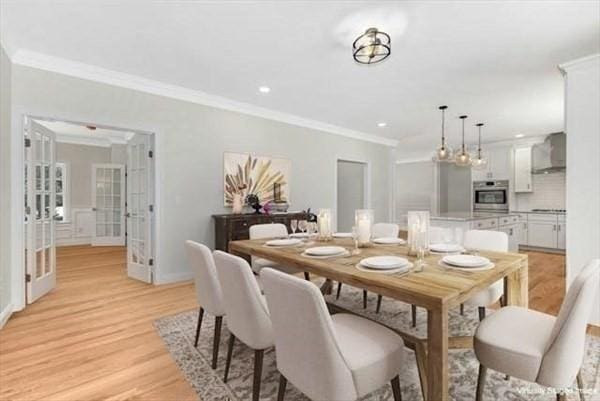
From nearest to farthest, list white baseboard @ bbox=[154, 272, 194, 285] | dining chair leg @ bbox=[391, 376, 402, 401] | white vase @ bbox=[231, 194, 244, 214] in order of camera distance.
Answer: dining chair leg @ bbox=[391, 376, 402, 401], white baseboard @ bbox=[154, 272, 194, 285], white vase @ bbox=[231, 194, 244, 214]

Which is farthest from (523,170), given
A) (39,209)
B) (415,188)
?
(39,209)

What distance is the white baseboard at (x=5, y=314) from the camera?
98.4 inches

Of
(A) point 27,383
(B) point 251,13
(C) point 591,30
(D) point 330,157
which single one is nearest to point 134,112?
(B) point 251,13

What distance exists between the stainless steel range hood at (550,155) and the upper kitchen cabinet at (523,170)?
0.35ft

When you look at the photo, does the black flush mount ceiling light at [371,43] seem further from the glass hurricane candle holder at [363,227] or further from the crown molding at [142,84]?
the crown molding at [142,84]

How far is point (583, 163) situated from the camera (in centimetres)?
265

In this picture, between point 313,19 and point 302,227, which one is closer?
point 313,19

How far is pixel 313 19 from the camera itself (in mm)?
2281

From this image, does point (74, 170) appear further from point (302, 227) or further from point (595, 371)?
point (595, 371)

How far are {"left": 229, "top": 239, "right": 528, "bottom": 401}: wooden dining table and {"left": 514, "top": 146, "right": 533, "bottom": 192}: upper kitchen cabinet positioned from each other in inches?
233

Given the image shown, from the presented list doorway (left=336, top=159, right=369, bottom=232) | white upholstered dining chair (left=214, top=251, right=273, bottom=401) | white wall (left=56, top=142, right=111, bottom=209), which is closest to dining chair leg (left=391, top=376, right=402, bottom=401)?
white upholstered dining chair (left=214, top=251, right=273, bottom=401)

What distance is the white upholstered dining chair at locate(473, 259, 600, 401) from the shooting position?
117cm

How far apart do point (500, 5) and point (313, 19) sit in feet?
4.48

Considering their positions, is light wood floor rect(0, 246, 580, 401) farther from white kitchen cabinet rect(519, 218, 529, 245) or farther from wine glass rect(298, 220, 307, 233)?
white kitchen cabinet rect(519, 218, 529, 245)
